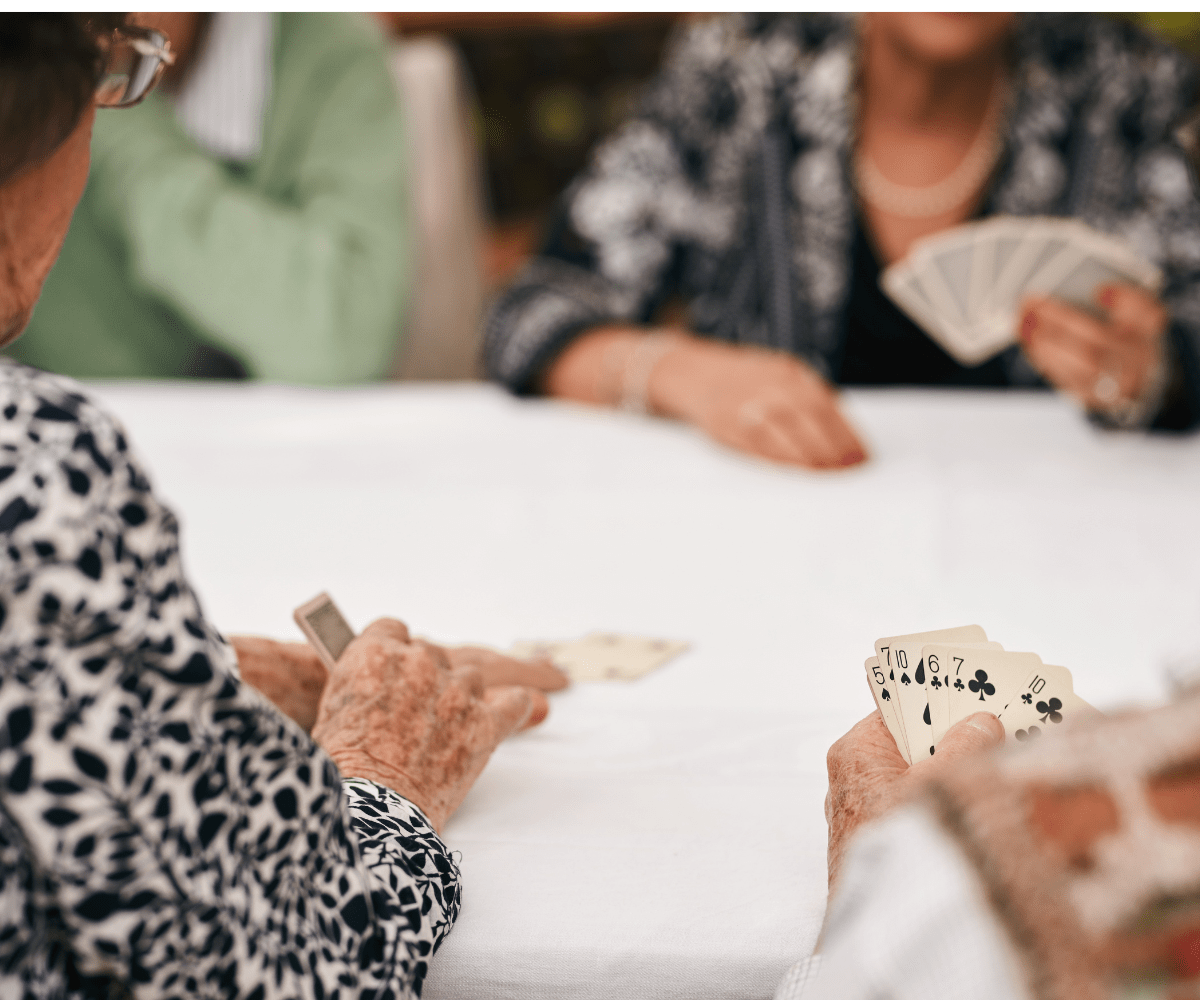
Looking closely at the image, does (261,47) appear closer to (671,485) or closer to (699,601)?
(671,485)

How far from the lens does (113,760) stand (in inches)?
18.0

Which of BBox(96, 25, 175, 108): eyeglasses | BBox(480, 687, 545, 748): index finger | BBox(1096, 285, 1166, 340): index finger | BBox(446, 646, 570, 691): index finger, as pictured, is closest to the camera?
BBox(96, 25, 175, 108): eyeglasses

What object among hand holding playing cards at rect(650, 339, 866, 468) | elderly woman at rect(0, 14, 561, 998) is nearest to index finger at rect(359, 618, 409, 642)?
elderly woman at rect(0, 14, 561, 998)

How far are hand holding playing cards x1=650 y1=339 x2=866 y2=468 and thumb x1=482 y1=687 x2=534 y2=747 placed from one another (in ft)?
2.24

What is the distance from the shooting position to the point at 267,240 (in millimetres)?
2287

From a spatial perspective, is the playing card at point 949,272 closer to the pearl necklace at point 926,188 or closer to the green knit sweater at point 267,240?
the pearl necklace at point 926,188

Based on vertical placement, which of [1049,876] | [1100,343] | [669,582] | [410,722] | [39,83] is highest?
[39,83]

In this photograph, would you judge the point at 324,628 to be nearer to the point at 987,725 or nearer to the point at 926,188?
the point at 987,725

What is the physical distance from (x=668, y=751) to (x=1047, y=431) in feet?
3.16

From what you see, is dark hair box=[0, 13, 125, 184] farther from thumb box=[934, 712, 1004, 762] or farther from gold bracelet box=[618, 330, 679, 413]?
gold bracelet box=[618, 330, 679, 413]

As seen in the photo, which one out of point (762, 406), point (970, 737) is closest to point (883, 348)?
point (762, 406)

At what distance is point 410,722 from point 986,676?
1.23 ft

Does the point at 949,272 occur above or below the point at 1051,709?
above

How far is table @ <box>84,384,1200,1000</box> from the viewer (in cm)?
69
